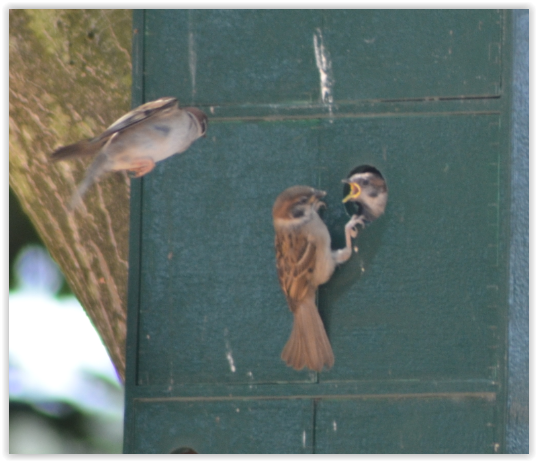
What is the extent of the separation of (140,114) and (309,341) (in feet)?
3.80

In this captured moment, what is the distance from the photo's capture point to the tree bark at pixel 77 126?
786 cm

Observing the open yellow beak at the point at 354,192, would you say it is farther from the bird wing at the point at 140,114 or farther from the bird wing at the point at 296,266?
the bird wing at the point at 140,114

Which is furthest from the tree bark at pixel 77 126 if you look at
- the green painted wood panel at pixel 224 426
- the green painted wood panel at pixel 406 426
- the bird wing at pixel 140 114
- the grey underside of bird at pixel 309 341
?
the green painted wood panel at pixel 406 426

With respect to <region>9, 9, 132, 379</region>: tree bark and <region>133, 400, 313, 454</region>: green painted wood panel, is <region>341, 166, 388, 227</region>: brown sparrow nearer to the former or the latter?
<region>133, 400, 313, 454</region>: green painted wood panel

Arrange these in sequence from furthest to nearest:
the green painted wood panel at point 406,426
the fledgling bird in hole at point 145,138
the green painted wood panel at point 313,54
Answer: the green painted wood panel at point 313,54, the fledgling bird in hole at point 145,138, the green painted wood panel at point 406,426

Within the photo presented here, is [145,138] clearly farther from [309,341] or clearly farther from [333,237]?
[309,341]

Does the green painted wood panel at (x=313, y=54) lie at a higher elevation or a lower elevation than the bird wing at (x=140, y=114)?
higher

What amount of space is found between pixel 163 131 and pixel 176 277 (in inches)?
24.1

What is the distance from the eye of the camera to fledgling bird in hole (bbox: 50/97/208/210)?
22.6 feet

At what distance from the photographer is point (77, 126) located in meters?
7.92

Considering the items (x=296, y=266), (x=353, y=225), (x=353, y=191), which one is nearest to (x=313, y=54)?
(x=353, y=191)

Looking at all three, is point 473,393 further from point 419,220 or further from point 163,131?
point 163,131

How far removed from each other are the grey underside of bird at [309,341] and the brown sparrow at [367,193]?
0.41 meters

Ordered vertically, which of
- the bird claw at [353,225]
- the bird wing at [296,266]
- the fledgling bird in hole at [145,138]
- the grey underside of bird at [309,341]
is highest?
the fledgling bird in hole at [145,138]
